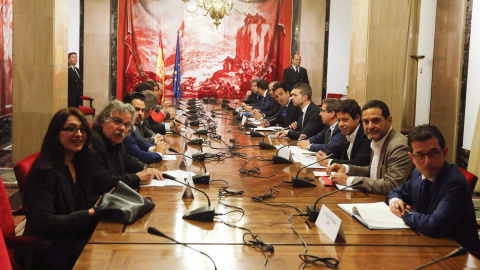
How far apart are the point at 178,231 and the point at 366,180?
4.15 ft

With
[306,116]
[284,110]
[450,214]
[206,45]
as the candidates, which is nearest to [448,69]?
[284,110]

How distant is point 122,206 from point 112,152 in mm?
972

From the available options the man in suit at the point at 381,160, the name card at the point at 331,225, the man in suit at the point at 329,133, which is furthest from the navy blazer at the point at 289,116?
the name card at the point at 331,225

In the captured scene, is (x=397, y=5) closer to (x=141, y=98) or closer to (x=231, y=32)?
(x=141, y=98)

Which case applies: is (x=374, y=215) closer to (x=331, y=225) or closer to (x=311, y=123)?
(x=331, y=225)

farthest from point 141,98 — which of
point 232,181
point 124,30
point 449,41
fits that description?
point 124,30

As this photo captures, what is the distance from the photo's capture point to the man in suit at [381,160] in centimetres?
329

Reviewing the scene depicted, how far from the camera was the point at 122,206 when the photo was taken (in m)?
2.60

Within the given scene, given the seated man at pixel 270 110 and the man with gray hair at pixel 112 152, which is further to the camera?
the seated man at pixel 270 110

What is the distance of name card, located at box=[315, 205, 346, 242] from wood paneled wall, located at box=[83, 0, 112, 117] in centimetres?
989

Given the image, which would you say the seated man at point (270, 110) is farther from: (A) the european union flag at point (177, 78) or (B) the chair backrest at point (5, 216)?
(B) the chair backrest at point (5, 216)

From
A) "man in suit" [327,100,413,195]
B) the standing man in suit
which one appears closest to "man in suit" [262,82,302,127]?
"man in suit" [327,100,413,195]

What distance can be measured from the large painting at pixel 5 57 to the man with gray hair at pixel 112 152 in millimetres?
5650

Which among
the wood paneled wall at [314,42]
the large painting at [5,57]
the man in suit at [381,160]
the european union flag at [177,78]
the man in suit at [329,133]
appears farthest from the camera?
the european union flag at [177,78]
